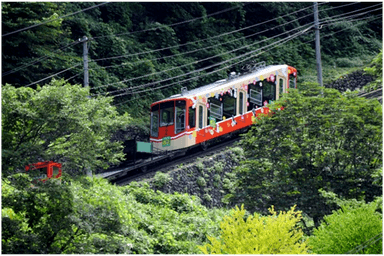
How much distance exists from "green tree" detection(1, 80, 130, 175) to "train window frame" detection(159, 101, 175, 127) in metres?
12.4

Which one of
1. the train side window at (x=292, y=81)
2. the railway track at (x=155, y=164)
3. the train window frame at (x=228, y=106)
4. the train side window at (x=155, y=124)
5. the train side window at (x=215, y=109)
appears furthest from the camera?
the train side window at (x=292, y=81)

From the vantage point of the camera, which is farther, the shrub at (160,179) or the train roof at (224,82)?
the train roof at (224,82)

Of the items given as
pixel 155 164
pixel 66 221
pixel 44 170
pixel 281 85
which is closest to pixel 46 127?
pixel 44 170

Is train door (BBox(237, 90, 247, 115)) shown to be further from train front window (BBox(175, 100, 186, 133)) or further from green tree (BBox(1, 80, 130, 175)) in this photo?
green tree (BBox(1, 80, 130, 175))

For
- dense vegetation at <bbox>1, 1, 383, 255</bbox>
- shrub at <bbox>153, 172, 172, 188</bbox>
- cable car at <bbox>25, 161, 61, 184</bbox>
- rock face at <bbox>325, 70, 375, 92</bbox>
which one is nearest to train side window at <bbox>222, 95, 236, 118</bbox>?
dense vegetation at <bbox>1, 1, 383, 255</bbox>

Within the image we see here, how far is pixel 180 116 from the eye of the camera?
29.3 metres

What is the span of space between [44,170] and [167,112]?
1285 cm

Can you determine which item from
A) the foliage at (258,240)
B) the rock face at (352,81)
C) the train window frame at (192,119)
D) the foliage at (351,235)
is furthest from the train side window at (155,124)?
the rock face at (352,81)

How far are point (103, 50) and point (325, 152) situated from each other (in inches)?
669

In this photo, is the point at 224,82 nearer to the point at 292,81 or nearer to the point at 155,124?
the point at 155,124

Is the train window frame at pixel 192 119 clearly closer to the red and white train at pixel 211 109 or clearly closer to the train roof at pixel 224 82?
the red and white train at pixel 211 109

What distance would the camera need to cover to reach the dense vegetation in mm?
16047

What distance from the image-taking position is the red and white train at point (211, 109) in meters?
29.3

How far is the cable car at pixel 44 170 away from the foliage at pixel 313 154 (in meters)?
8.93
